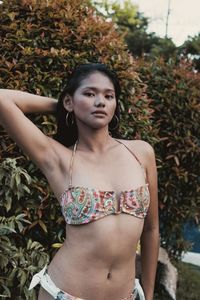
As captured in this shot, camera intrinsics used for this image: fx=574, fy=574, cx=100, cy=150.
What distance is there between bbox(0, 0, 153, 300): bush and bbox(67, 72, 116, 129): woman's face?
107 centimetres

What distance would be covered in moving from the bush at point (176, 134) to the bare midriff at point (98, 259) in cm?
329

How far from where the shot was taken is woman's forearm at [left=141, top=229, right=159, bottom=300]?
2.71 m

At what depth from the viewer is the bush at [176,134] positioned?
5797mm

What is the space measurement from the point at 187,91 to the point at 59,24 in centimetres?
213

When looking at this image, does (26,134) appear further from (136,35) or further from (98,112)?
(136,35)

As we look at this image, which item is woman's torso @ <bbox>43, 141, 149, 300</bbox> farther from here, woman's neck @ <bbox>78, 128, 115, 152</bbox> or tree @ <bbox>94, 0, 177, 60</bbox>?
tree @ <bbox>94, 0, 177, 60</bbox>

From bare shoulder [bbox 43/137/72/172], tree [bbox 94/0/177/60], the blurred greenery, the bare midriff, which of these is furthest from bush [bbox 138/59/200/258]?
tree [bbox 94/0/177/60]

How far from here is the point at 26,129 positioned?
8.11ft

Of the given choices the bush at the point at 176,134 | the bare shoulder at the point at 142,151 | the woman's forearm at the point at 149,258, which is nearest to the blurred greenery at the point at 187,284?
the bush at the point at 176,134

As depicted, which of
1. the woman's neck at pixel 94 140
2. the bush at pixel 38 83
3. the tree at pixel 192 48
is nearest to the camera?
the woman's neck at pixel 94 140

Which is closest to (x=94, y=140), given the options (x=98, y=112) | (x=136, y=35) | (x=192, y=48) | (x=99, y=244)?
(x=98, y=112)

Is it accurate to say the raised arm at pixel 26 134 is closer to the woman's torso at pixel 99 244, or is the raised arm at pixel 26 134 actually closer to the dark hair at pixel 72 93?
the woman's torso at pixel 99 244

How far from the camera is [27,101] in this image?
8.73ft

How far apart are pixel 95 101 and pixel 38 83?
1558mm
